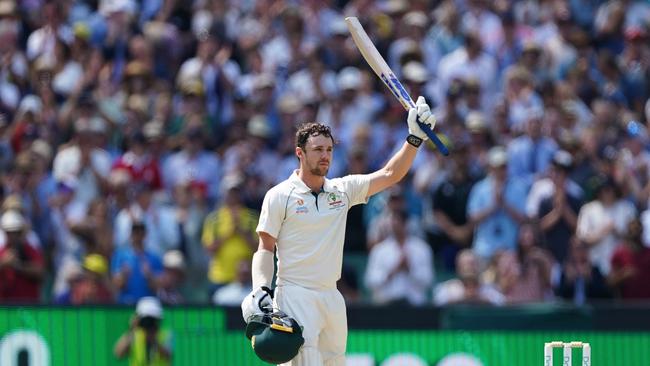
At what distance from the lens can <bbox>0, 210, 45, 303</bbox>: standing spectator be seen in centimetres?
1431

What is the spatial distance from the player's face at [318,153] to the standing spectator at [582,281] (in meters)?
5.36

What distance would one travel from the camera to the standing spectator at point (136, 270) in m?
14.3

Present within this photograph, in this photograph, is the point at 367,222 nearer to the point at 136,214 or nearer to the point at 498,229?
the point at 498,229

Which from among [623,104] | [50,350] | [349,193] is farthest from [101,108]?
[349,193]

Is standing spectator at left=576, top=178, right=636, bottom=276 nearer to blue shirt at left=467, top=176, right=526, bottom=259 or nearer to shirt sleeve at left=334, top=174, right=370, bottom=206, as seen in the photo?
blue shirt at left=467, top=176, right=526, bottom=259

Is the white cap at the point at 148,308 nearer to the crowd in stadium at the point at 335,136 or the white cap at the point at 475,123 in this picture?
the crowd in stadium at the point at 335,136

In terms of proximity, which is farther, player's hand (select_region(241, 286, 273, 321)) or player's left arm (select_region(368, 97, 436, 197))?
player's left arm (select_region(368, 97, 436, 197))

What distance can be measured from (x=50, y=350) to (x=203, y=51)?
4.79 m

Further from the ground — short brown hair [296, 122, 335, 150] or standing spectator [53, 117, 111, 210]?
standing spectator [53, 117, 111, 210]

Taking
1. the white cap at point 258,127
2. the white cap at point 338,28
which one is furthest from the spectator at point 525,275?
the white cap at point 338,28

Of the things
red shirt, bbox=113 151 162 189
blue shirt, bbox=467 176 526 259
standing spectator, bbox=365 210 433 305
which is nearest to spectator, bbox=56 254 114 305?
red shirt, bbox=113 151 162 189

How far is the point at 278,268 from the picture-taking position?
958 cm

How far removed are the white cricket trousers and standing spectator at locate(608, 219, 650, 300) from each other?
5313mm

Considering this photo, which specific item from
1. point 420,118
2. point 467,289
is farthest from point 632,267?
point 420,118
